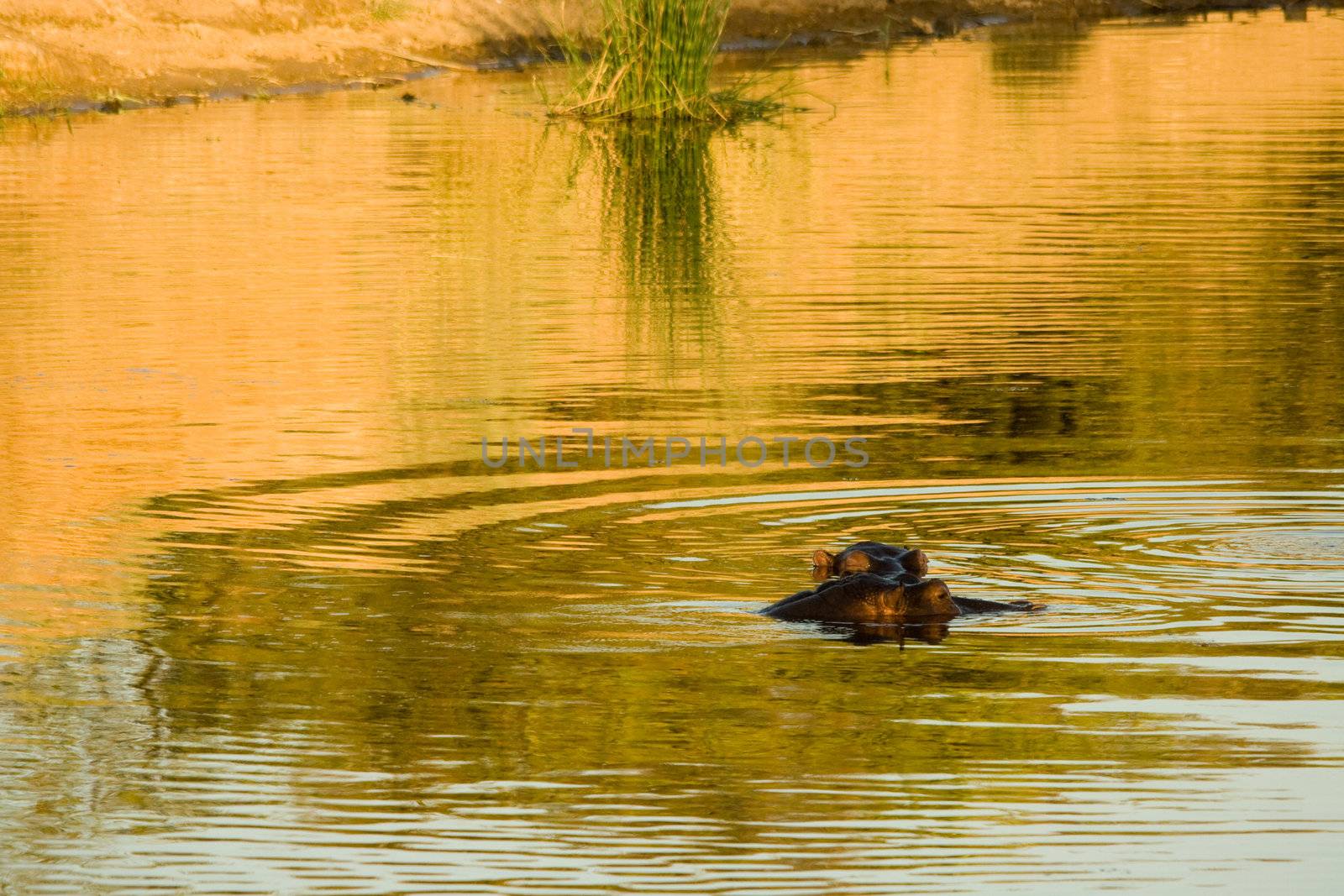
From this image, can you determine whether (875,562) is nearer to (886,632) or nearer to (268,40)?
(886,632)

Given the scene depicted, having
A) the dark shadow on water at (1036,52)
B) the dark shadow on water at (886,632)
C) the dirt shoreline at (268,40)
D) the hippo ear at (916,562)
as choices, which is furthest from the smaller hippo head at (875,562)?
the dark shadow on water at (1036,52)

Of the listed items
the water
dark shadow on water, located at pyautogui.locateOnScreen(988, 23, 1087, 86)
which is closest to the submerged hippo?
the water

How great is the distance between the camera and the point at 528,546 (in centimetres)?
862

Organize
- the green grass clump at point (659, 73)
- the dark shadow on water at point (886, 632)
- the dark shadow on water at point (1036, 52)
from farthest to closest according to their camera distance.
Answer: the dark shadow on water at point (1036, 52) → the green grass clump at point (659, 73) → the dark shadow on water at point (886, 632)

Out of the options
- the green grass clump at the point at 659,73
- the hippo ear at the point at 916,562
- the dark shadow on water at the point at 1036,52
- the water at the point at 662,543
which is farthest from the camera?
the dark shadow on water at the point at 1036,52

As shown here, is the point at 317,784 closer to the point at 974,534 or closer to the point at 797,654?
the point at 797,654

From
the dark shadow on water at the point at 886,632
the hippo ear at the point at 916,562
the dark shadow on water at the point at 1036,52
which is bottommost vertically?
the dark shadow on water at the point at 886,632

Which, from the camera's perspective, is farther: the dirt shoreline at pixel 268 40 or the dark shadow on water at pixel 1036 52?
the dark shadow on water at pixel 1036 52

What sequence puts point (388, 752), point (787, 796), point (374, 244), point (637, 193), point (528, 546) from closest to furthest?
point (787, 796) → point (388, 752) → point (528, 546) → point (374, 244) → point (637, 193)

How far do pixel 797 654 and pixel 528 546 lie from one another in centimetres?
162

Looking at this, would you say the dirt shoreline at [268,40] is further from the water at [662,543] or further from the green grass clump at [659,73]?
the water at [662,543]

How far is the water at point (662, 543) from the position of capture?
5758 millimetres

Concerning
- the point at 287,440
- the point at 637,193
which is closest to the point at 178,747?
the point at 287,440

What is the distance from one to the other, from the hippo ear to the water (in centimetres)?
22
